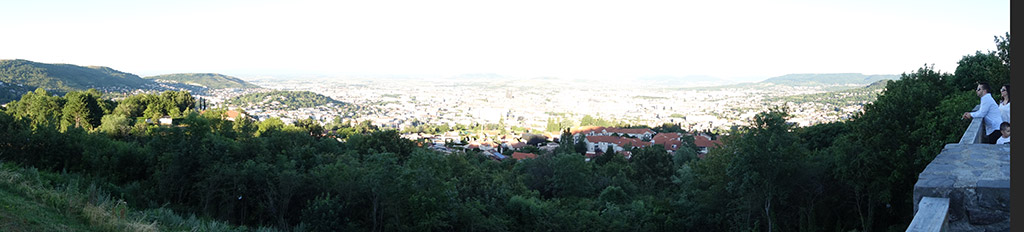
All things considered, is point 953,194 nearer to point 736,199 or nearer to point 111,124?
point 736,199

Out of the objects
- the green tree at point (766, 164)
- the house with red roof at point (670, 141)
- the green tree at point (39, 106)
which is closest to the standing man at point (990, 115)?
the green tree at point (766, 164)

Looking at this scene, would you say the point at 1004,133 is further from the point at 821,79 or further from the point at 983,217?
the point at 821,79

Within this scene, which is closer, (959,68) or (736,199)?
(736,199)

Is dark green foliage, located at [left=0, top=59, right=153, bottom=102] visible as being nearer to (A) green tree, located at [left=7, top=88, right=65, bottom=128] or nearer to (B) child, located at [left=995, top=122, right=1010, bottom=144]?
(A) green tree, located at [left=7, top=88, right=65, bottom=128]

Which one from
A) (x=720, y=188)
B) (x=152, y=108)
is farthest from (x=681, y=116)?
(x=720, y=188)

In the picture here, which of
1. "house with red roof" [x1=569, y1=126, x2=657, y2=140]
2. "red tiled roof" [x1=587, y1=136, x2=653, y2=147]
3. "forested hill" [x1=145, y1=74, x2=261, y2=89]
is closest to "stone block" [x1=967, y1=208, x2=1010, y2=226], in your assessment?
"red tiled roof" [x1=587, y1=136, x2=653, y2=147]

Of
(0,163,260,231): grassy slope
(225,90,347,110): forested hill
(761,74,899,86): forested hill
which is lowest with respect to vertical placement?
(225,90,347,110): forested hill
